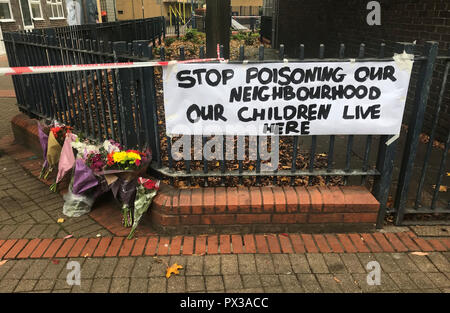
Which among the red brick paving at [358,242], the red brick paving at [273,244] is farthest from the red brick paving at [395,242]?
the red brick paving at [273,244]

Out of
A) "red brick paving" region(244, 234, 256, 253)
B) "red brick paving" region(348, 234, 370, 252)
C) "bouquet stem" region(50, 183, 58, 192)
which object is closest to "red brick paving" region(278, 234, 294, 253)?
"red brick paving" region(244, 234, 256, 253)

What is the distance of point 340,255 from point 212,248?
1031 mm

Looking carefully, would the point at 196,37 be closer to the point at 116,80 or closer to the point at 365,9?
the point at 365,9

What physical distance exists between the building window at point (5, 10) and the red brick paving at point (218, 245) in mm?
17586

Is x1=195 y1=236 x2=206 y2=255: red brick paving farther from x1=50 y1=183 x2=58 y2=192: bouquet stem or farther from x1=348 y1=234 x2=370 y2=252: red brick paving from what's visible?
x1=50 y1=183 x2=58 y2=192: bouquet stem

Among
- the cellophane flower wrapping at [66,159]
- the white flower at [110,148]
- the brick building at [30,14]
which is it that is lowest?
the cellophane flower wrapping at [66,159]

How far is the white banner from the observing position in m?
2.84

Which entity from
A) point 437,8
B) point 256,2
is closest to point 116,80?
point 437,8

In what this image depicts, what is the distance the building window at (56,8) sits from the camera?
73.3 feet

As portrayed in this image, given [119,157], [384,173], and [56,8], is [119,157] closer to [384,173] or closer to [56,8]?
[384,173]

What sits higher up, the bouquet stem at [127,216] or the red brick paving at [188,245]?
the bouquet stem at [127,216]

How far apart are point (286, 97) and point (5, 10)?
18.7 metres

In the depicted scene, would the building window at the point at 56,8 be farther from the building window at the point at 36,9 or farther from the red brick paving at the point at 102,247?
the red brick paving at the point at 102,247

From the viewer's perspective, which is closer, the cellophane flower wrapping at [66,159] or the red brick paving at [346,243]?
the red brick paving at [346,243]
